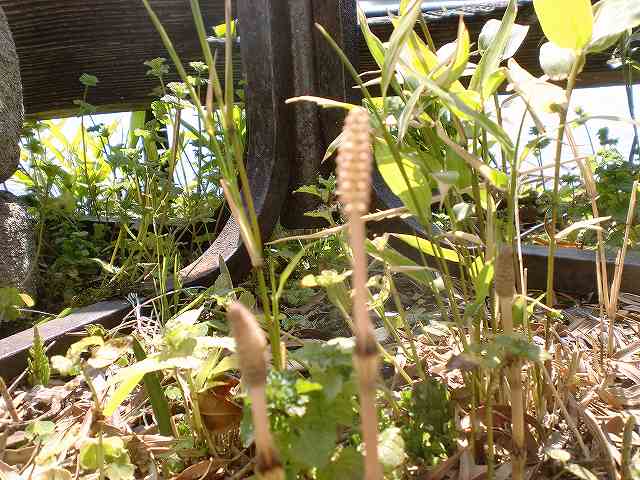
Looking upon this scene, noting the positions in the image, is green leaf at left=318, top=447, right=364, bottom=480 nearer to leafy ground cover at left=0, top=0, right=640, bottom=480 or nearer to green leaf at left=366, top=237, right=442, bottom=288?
leafy ground cover at left=0, top=0, right=640, bottom=480

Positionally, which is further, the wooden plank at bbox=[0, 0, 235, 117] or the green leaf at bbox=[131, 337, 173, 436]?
the wooden plank at bbox=[0, 0, 235, 117]

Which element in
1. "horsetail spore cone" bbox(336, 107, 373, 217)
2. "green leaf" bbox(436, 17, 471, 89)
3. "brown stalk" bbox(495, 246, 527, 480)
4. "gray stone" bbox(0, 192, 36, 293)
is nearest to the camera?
"horsetail spore cone" bbox(336, 107, 373, 217)

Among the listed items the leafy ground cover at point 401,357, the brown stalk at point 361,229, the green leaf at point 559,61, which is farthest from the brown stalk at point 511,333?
the green leaf at point 559,61

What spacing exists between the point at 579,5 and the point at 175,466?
31.2 inches

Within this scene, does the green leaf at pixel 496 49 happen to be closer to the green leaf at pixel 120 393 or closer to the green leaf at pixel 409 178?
the green leaf at pixel 409 178

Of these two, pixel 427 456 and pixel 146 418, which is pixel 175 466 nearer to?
pixel 146 418

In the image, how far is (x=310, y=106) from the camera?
1.76 metres

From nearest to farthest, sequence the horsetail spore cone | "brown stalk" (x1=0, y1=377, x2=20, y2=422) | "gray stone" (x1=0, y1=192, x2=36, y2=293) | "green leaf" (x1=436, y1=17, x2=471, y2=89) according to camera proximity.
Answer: the horsetail spore cone < "green leaf" (x1=436, y1=17, x2=471, y2=89) < "brown stalk" (x1=0, y1=377, x2=20, y2=422) < "gray stone" (x1=0, y1=192, x2=36, y2=293)

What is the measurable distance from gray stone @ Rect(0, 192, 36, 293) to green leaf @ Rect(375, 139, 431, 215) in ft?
3.66

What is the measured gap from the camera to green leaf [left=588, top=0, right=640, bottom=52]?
2.51 ft

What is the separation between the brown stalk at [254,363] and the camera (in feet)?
1.20

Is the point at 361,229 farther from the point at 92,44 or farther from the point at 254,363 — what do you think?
the point at 92,44

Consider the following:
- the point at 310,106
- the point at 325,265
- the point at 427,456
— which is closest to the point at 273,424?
the point at 427,456

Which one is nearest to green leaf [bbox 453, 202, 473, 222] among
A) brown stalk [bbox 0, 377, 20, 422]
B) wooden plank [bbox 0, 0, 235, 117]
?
brown stalk [bbox 0, 377, 20, 422]
